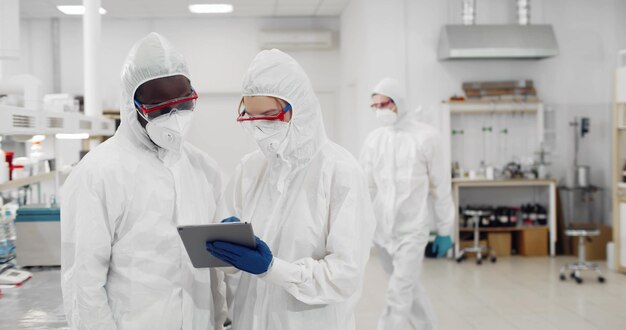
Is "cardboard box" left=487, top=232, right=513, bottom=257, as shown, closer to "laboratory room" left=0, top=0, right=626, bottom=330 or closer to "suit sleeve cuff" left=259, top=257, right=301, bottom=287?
"laboratory room" left=0, top=0, right=626, bottom=330

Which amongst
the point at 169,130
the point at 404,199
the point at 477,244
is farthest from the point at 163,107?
the point at 477,244

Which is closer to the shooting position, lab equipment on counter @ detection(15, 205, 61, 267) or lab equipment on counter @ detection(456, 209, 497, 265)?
lab equipment on counter @ detection(15, 205, 61, 267)

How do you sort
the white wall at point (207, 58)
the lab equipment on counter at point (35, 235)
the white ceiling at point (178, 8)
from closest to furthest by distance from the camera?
the lab equipment on counter at point (35, 235)
the white ceiling at point (178, 8)
the white wall at point (207, 58)

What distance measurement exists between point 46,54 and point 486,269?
Result: 5.78 metres

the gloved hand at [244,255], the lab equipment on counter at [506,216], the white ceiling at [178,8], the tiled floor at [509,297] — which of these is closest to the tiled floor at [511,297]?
the tiled floor at [509,297]

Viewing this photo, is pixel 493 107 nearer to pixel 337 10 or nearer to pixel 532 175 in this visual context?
pixel 532 175

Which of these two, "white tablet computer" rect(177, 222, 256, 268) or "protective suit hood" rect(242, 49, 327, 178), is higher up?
"protective suit hood" rect(242, 49, 327, 178)

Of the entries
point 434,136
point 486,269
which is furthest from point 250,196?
point 486,269

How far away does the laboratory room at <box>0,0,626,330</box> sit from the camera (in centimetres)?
168

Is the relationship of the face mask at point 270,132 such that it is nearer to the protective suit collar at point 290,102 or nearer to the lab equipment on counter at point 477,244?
the protective suit collar at point 290,102

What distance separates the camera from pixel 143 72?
1.68 m

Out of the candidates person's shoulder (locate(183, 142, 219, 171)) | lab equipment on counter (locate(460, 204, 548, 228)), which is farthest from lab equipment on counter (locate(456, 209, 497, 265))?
person's shoulder (locate(183, 142, 219, 171))

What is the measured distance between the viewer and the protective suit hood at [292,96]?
171 centimetres

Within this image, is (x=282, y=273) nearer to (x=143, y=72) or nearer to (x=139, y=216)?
(x=139, y=216)
